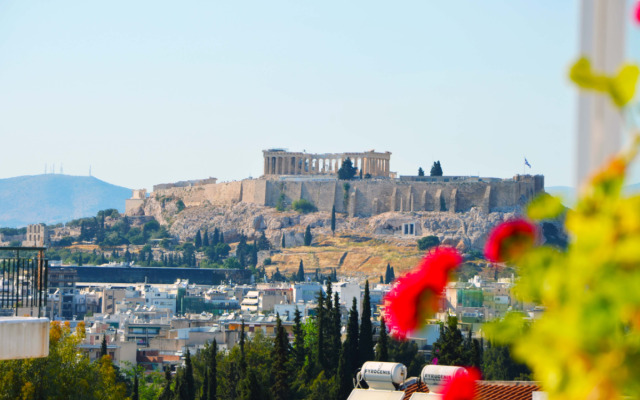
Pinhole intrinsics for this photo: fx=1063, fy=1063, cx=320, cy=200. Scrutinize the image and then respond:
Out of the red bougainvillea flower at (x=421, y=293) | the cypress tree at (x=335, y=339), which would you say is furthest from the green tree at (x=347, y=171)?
the red bougainvillea flower at (x=421, y=293)

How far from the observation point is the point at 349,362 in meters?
21.1

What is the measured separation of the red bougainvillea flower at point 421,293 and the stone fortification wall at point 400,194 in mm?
66833

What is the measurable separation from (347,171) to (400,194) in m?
4.15

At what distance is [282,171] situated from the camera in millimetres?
74688

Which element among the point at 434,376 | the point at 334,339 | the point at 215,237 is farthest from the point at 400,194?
the point at 434,376

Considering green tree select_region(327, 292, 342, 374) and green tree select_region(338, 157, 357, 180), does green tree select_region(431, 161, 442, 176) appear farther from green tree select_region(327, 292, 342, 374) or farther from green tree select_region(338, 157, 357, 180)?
green tree select_region(327, 292, 342, 374)

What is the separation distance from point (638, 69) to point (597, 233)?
0.48 ft

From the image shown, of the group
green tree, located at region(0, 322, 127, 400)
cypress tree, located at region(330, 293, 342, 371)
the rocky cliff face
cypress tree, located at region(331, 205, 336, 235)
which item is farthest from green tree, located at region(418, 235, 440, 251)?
green tree, located at region(0, 322, 127, 400)

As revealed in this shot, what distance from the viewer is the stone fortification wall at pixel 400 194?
6725cm

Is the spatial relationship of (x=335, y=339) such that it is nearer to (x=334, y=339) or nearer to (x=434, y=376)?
(x=334, y=339)

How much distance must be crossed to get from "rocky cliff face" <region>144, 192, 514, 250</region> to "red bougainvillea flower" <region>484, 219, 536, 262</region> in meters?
62.6

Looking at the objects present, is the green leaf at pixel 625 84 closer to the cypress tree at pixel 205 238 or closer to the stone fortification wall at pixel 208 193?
the cypress tree at pixel 205 238

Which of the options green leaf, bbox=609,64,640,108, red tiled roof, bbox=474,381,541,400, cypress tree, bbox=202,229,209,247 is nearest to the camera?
green leaf, bbox=609,64,640,108

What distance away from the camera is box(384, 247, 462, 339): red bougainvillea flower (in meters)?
0.91
